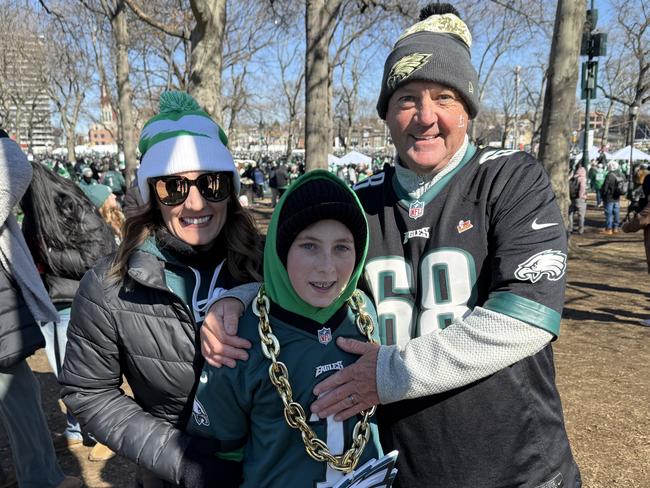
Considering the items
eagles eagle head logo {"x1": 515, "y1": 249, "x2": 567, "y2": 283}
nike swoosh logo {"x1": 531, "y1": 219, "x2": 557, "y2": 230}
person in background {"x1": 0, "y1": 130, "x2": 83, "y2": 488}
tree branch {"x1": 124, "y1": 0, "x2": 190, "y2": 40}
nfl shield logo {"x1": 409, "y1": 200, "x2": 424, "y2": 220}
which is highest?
tree branch {"x1": 124, "y1": 0, "x2": 190, "y2": 40}

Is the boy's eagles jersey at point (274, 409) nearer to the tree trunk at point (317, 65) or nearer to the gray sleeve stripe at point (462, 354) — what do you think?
the gray sleeve stripe at point (462, 354)

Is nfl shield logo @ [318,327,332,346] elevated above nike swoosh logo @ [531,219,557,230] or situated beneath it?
situated beneath

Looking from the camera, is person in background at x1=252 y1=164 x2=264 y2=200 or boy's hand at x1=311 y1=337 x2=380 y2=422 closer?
boy's hand at x1=311 y1=337 x2=380 y2=422

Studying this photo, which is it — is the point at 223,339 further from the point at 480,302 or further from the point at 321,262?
the point at 480,302

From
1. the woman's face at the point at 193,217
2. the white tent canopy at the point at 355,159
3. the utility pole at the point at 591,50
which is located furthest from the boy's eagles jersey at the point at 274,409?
the white tent canopy at the point at 355,159

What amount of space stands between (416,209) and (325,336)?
19.4 inches

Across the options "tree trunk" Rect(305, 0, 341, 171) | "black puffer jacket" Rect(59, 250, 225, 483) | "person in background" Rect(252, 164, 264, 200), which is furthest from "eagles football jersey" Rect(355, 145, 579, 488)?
"person in background" Rect(252, 164, 264, 200)

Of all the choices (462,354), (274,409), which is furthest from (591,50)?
(274,409)

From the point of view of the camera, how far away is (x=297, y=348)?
1.59 metres

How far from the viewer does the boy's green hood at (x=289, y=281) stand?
161cm

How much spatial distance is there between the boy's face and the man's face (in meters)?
0.34

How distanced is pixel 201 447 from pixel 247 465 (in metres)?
0.16

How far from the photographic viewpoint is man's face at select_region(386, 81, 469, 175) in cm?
165

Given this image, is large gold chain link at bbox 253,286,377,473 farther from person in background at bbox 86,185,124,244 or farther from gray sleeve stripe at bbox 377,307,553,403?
person in background at bbox 86,185,124,244
